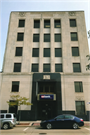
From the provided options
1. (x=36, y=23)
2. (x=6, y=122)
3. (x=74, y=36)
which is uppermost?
(x=36, y=23)

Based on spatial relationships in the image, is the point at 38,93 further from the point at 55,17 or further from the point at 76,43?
the point at 55,17

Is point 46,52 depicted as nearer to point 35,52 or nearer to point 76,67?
point 35,52

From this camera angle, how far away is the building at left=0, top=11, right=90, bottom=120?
23328 mm

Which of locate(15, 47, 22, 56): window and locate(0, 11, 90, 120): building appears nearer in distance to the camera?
locate(0, 11, 90, 120): building

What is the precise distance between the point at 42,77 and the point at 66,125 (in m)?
12.2

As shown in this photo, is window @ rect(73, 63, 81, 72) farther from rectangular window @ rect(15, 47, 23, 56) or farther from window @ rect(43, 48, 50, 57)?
rectangular window @ rect(15, 47, 23, 56)

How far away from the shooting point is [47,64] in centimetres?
2641

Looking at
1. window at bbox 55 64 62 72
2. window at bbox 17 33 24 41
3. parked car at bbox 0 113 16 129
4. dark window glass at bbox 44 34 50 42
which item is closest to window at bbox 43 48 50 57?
dark window glass at bbox 44 34 50 42

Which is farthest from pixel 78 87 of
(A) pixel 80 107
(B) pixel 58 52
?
(B) pixel 58 52

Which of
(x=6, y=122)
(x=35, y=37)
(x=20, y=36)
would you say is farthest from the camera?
(x=20, y=36)

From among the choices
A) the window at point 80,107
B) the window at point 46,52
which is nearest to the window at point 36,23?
the window at point 46,52

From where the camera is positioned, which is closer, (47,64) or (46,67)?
(46,67)

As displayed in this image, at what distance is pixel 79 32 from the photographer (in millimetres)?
28625

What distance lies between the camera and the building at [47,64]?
23328 millimetres
